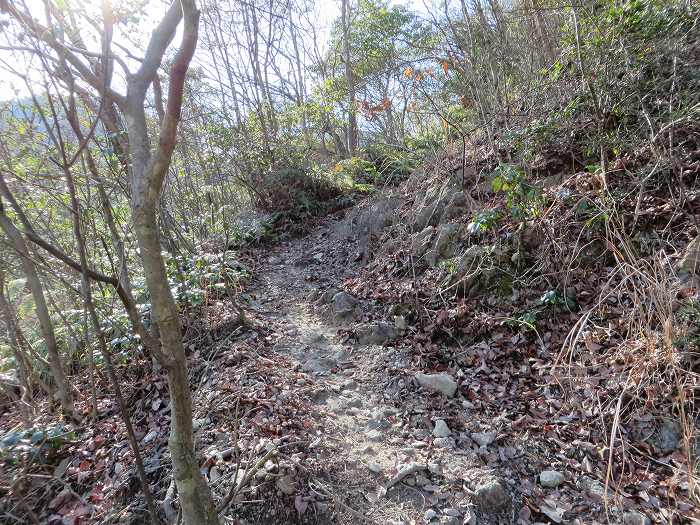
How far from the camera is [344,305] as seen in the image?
4.18 m

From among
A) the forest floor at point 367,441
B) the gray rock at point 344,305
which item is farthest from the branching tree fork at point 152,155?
the gray rock at point 344,305

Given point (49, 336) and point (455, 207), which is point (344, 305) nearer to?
point (455, 207)

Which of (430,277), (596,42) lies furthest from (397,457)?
(596,42)

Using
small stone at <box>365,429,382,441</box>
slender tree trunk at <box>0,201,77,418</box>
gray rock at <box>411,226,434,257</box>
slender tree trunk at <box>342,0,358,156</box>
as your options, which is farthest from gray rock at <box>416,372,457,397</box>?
slender tree trunk at <box>342,0,358,156</box>

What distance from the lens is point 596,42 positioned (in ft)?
12.7

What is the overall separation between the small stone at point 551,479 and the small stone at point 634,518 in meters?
0.32

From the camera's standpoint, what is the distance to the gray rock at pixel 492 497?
6.67 feet

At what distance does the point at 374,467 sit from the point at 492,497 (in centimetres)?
72

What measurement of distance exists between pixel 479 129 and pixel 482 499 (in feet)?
16.9

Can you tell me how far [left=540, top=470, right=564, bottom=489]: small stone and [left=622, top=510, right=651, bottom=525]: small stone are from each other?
319mm

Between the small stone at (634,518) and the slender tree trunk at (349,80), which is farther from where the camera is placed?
the slender tree trunk at (349,80)

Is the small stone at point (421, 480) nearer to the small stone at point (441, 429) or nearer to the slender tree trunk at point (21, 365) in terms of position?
the small stone at point (441, 429)

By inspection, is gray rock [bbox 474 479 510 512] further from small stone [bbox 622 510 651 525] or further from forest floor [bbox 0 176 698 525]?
small stone [bbox 622 510 651 525]

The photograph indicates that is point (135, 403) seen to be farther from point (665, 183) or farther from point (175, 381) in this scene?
point (665, 183)
